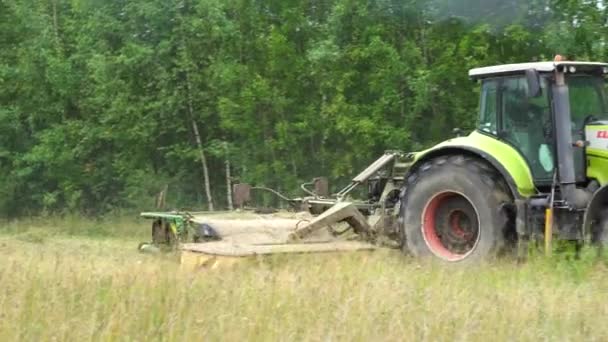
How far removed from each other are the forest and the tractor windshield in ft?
12.9

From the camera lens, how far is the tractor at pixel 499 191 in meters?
8.83

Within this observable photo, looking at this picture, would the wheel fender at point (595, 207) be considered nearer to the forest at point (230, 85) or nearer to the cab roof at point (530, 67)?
the cab roof at point (530, 67)

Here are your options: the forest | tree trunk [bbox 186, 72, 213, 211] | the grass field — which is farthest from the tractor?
tree trunk [bbox 186, 72, 213, 211]

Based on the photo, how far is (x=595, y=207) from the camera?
27.7ft

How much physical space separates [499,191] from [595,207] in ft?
3.37

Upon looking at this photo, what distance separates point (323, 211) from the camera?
10719mm

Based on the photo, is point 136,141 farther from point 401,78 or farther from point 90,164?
→ point 401,78

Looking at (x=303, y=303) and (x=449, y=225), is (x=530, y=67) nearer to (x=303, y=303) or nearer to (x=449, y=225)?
(x=449, y=225)

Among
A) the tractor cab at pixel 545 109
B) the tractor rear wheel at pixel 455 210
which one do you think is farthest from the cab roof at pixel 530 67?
the tractor rear wheel at pixel 455 210

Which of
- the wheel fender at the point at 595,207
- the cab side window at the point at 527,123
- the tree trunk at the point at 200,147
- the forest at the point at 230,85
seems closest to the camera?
the wheel fender at the point at 595,207

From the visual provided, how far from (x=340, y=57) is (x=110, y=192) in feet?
21.6

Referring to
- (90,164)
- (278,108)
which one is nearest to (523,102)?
(278,108)

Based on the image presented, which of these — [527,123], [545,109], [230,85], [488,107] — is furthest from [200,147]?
[545,109]

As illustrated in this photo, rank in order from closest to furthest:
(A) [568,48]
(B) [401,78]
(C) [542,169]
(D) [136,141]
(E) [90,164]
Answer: (C) [542,169]
(A) [568,48]
(B) [401,78]
(D) [136,141]
(E) [90,164]
